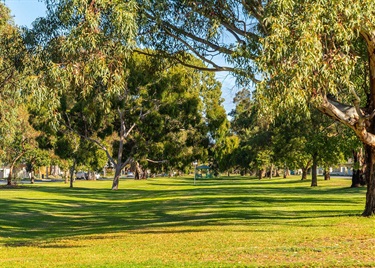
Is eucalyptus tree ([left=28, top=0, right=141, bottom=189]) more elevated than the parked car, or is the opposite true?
eucalyptus tree ([left=28, top=0, right=141, bottom=189])

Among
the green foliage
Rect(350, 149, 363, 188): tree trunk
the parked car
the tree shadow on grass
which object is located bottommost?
the tree shadow on grass

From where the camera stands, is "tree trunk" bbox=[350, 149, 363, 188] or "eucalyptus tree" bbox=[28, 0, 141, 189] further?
"tree trunk" bbox=[350, 149, 363, 188]

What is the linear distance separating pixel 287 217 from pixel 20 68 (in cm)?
1021

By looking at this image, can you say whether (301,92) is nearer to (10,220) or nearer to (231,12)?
(231,12)

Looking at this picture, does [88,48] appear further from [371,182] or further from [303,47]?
[371,182]

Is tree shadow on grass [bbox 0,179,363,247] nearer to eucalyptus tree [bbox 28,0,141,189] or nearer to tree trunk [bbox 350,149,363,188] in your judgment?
eucalyptus tree [bbox 28,0,141,189]

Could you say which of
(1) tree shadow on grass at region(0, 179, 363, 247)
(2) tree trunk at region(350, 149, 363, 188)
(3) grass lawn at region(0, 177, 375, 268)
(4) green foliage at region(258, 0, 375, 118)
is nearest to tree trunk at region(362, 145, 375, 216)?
(3) grass lawn at region(0, 177, 375, 268)

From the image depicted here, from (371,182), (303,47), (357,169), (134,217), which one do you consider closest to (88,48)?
(303,47)

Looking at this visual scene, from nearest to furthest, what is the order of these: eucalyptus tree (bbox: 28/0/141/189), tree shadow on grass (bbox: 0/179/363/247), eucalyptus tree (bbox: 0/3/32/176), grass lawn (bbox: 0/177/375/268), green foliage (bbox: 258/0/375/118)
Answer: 1. grass lawn (bbox: 0/177/375/268)
2. green foliage (bbox: 258/0/375/118)
3. eucalyptus tree (bbox: 28/0/141/189)
4. tree shadow on grass (bbox: 0/179/363/247)
5. eucalyptus tree (bbox: 0/3/32/176)

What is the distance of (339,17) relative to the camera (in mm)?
13742

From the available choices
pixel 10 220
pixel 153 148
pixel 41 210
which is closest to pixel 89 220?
pixel 10 220

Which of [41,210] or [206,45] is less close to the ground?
[206,45]

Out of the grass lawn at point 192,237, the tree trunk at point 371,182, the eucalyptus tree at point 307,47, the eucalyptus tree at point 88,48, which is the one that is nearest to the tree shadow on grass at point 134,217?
the grass lawn at point 192,237

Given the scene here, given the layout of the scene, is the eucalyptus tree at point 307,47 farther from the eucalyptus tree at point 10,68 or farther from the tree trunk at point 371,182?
the eucalyptus tree at point 10,68
